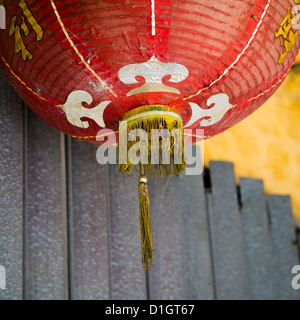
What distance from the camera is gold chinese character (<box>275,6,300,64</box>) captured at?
1.58 metres

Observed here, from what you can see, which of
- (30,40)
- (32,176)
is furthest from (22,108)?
(30,40)

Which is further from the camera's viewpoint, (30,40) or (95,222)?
(95,222)

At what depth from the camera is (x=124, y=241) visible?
7.66ft

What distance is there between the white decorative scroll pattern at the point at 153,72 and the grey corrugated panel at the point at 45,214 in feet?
2.49

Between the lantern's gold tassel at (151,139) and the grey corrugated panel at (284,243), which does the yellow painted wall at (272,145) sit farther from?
the lantern's gold tassel at (151,139)

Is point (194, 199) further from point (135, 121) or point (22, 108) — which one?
point (135, 121)

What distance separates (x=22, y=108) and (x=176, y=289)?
92 cm

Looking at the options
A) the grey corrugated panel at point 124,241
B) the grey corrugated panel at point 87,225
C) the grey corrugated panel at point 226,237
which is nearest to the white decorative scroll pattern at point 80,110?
the grey corrugated panel at point 87,225

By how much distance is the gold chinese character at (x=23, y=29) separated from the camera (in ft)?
4.91

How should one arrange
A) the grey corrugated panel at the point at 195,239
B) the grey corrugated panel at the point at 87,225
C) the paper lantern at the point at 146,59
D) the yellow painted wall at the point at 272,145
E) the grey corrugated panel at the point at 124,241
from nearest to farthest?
the paper lantern at the point at 146,59 < the grey corrugated panel at the point at 87,225 < the grey corrugated panel at the point at 124,241 < the grey corrugated panel at the point at 195,239 < the yellow painted wall at the point at 272,145

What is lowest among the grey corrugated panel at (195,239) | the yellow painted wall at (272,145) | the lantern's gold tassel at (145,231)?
the lantern's gold tassel at (145,231)

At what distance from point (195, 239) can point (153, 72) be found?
3.93ft
